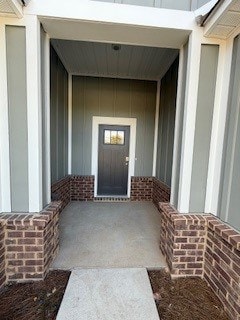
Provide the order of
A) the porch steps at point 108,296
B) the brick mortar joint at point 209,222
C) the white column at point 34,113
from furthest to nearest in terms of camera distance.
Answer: the white column at point 34,113 → the brick mortar joint at point 209,222 → the porch steps at point 108,296

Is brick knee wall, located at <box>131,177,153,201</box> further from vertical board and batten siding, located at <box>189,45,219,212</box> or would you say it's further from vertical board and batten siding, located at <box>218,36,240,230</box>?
vertical board and batten siding, located at <box>218,36,240,230</box>

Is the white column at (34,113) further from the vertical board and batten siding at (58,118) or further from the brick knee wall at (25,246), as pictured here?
the vertical board and batten siding at (58,118)

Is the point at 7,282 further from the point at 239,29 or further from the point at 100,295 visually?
the point at 239,29

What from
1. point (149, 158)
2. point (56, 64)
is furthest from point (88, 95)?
point (149, 158)

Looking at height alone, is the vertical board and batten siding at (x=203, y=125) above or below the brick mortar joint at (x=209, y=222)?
above

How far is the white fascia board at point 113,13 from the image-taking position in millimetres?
1872

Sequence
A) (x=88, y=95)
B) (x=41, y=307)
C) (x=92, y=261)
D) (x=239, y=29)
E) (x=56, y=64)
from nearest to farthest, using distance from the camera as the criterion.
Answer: (x=41, y=307)
(x=239, y=29)
(x=92, y=261)
(x=56, y=64)
(x=88, y=95)

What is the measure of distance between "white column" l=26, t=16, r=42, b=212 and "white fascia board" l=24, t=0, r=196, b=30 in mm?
164

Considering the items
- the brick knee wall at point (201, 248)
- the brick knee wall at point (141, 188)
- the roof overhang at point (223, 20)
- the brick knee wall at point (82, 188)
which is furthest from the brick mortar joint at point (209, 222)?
the brick knee wall at point (82, 188)

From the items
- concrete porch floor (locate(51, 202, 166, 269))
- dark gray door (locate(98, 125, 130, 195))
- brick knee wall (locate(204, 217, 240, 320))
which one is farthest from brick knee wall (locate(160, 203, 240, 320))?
dark gray door (locate(98, 125, 130, 195))

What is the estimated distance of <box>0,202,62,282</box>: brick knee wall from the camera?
6.37 feet

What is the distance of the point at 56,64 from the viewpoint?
11.6 feet

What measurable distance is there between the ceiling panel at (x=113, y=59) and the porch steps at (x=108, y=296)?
11.3ft

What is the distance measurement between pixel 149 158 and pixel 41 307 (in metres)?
3.81
